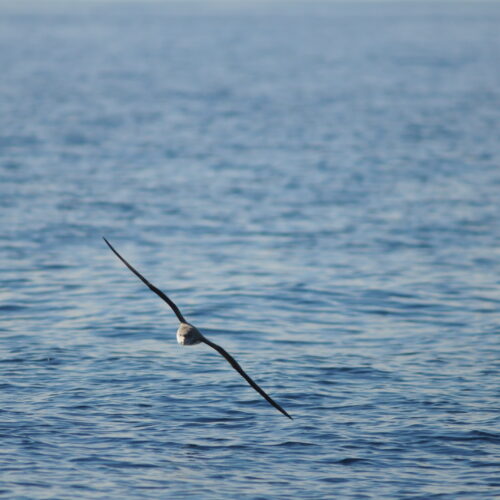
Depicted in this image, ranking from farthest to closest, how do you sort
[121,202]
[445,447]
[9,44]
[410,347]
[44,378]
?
[9,44]
[121,202]
[410,347]
[44,378]
[445,447]

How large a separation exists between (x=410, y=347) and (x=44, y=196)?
19050 mm

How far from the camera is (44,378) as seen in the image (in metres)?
21.0

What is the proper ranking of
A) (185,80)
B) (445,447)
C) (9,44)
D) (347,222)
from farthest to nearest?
(9,44) < (185,80) < (347,222) < (445,447)

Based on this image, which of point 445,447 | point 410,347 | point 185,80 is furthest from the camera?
point 185,80

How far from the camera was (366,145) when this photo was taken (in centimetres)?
5231

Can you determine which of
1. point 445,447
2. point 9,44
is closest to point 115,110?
point 445,447

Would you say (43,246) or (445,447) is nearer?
(445,447)

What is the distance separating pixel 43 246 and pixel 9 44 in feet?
310

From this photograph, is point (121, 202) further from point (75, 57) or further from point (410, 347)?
point (75, 57)

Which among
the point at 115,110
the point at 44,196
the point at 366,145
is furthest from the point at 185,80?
the point at 44,196

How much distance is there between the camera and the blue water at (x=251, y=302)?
56.3 feet

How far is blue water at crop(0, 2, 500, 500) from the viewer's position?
56.3 ft

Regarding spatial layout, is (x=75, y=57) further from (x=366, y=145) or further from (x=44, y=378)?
(x=44, y=378)

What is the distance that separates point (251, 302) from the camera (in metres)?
26.9
